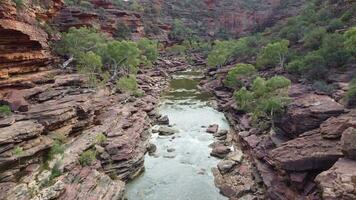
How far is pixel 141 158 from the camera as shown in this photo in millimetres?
31531

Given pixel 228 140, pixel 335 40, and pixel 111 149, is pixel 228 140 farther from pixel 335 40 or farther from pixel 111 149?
pixel 335 40

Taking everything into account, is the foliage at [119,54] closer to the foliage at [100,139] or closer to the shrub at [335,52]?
the foliage at [100,139]

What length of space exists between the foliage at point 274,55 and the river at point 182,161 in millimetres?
12454

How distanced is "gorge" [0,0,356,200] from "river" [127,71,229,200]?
0.40ft

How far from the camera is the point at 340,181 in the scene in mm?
17531

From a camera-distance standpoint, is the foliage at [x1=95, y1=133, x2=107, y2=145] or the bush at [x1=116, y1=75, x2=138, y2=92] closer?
the foliage at [x1=95, y1=133, x2=107, y2=145]

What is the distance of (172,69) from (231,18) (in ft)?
217

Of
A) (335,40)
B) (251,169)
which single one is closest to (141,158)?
(251,169)

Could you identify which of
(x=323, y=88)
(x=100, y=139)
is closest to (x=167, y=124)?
(x=100, y=139)

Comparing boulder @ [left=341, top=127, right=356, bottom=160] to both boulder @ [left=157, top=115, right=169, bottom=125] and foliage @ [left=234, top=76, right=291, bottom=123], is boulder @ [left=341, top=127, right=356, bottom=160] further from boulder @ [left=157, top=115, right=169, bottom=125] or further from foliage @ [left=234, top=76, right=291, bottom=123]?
boulder @ [left=157, top=115, right=169, bottom=125]

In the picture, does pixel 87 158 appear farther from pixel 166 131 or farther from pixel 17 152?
pixel 166 131

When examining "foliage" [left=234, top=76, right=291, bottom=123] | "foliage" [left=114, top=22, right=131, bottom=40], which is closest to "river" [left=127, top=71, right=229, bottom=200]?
"foliage" [left=234, top=76, right=291, bottom=123]

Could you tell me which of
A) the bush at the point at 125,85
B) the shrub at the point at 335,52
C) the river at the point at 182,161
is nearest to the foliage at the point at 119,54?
the bush at the point at 125,85

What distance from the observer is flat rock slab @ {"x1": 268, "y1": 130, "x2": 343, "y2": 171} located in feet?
69.8
